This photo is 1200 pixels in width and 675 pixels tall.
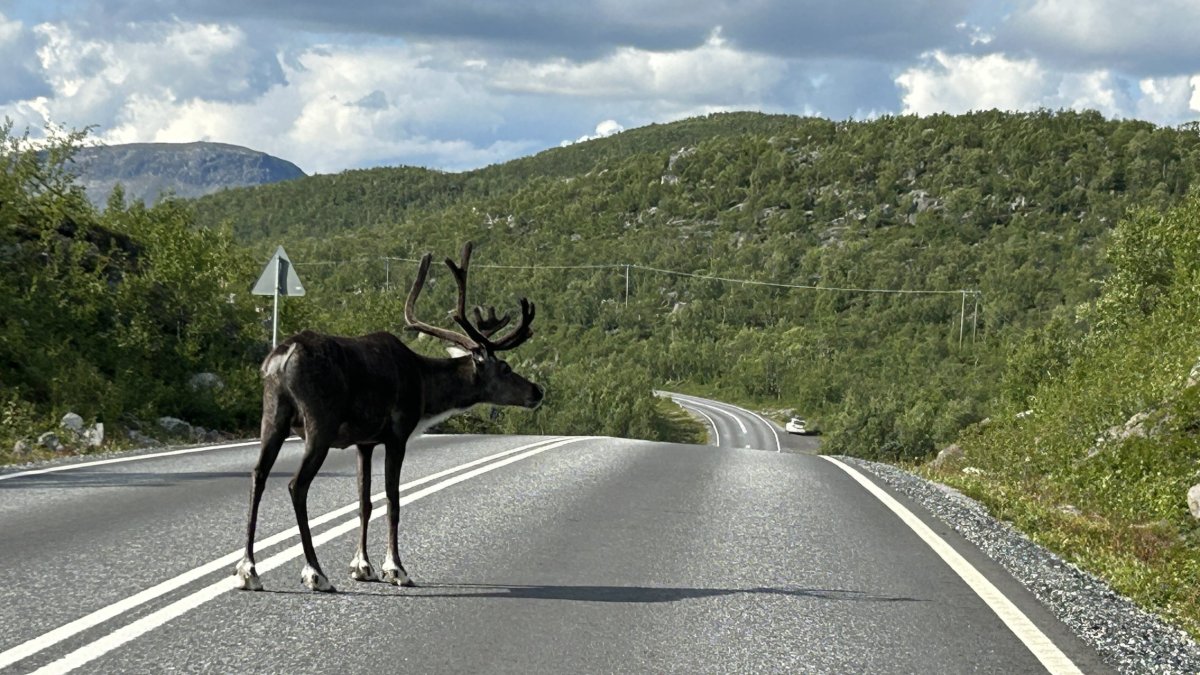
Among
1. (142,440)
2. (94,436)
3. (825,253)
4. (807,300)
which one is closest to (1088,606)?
(94,436)

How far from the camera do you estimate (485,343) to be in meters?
7.64

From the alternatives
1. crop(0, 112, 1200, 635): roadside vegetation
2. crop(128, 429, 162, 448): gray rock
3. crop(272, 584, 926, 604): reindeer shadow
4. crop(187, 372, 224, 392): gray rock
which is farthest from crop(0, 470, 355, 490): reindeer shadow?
crop(187, 372, 224, 392): gray rock

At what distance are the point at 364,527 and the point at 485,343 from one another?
1.40m

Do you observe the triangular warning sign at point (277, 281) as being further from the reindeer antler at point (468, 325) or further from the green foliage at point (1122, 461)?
the reindeer antler at point (468, 325)

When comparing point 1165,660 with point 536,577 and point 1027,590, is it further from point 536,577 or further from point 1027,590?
point 536,577

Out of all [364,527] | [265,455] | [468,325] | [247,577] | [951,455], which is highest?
[468,325]

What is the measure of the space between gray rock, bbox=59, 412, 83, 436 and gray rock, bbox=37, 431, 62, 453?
1.97 feet

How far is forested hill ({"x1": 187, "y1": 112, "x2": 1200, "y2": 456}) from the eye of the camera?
107 metres

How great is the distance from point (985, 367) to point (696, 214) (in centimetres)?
6881

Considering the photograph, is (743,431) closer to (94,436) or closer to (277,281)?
(277,281)

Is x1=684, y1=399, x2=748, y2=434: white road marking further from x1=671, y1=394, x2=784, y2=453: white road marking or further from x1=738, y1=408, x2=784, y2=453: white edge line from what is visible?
x1=738, y1=408, x2=784, y2=453: white edge line

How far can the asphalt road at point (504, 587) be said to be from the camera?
5.52 meters

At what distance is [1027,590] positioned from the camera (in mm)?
7473

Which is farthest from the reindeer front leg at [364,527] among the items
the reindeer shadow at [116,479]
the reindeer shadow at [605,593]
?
the reindeer shadow at [116,479]
